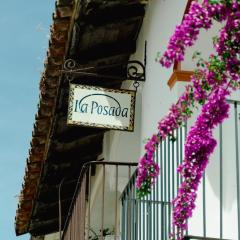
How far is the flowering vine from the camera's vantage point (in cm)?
375

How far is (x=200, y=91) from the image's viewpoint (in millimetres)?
4031

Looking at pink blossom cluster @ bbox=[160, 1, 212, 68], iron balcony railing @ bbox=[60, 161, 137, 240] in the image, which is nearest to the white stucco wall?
iron balcony railing @ bbox=[60, 161, 137, 240]

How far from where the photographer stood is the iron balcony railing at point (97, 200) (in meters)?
7.99

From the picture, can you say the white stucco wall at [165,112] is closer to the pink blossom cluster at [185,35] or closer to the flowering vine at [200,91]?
the flowering vine at [200,91]

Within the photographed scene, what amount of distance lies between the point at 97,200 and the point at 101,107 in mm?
3310

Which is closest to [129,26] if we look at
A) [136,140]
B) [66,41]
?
[66,41]

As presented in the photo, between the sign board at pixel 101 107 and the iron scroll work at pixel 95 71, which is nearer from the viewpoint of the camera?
the sign board at pixel 101 107

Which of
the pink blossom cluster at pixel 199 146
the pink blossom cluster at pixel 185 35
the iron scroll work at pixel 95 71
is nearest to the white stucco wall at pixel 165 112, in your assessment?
the iron scroll work at pixel 95 71

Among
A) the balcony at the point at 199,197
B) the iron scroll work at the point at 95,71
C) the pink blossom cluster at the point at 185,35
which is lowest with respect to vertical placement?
the balcony at the point at 199,197

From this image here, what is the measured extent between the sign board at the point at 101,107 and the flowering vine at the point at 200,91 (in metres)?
3.54

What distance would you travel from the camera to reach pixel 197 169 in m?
4.12

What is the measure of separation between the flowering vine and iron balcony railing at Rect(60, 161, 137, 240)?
324cm

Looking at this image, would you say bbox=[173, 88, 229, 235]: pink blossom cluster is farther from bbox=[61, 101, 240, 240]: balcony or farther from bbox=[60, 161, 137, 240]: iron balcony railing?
bbox=[60, 161, 137, 240]: iron balcony railing

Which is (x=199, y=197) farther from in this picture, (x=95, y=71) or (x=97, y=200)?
(x=97, y=200)
